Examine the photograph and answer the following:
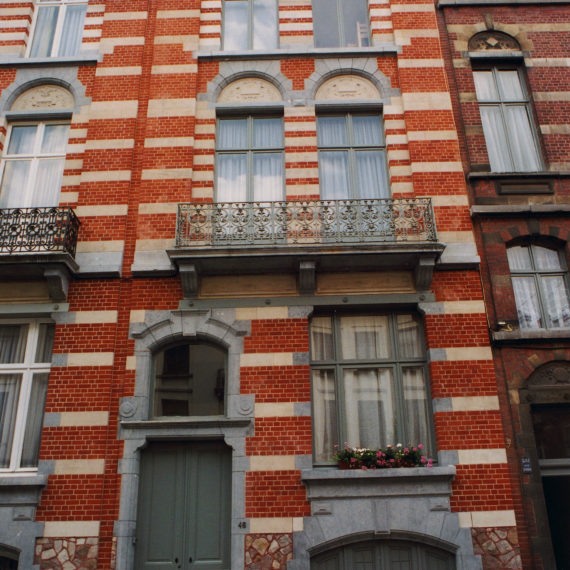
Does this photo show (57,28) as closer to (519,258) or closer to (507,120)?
(507,120)

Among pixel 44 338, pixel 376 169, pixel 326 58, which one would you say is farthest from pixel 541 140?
pixel 44 338

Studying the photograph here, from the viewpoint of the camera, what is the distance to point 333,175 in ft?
33.1

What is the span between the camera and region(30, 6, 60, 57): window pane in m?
11.4

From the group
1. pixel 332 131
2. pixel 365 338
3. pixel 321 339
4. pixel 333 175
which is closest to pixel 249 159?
pixel 333 175

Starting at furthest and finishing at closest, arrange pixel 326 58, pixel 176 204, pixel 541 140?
1. pixel 326 58
2. pixel 541 140
3. pixel 176 204

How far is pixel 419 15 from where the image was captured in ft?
36.3

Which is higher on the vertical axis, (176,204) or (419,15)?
(419,15)

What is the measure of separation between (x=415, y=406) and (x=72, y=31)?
10642 millimetres

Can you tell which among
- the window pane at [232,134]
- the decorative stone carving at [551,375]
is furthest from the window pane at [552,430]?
the window pane at [232,134]

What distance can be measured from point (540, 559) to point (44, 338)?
8.36 m

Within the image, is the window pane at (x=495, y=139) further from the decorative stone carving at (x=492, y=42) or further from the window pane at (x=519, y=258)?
the window pane at (x=519, y=258)

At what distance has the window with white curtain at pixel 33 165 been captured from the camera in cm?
996

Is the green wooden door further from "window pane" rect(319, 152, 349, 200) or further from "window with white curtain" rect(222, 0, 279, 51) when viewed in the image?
"window with white curtain" rect(222, 0, 279, 51)

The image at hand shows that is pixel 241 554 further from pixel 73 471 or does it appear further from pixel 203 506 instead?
pixel 73 471
